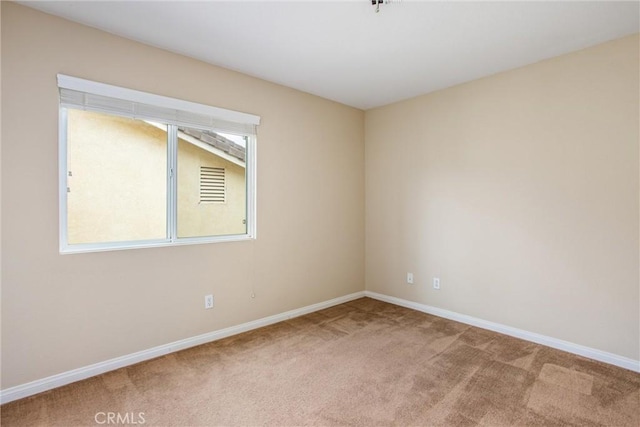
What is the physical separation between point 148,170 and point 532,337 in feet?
12.0

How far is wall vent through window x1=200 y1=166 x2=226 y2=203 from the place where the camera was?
9.57 feet

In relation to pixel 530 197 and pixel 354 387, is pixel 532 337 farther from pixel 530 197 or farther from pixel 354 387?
pixel 354 387

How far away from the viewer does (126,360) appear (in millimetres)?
2426

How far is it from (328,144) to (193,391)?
2.85m

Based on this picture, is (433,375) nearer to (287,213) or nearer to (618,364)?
(618,364)

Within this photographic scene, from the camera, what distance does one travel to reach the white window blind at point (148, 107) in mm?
Result: 2227

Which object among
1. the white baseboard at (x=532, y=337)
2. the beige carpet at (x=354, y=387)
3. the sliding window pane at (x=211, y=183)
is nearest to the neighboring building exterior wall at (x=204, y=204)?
the sliding window pane at (x=211, y=183)

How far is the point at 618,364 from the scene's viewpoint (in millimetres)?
2418

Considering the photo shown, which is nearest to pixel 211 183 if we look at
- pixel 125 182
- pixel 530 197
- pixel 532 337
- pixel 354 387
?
pixel 125 182

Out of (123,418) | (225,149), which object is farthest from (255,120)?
(123,418)

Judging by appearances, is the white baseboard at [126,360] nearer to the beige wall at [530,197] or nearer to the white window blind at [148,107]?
the beige wall at [530,197]

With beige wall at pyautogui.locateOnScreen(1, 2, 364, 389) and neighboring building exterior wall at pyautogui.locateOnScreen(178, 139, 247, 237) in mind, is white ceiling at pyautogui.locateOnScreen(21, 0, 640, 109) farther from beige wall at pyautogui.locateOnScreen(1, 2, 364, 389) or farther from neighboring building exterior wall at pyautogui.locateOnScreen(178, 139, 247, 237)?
neighboring building exterior wall at pyautogui.locateOnScreen(178, 139, 247, 237)

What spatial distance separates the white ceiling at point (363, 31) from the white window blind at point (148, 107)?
0.42 metres

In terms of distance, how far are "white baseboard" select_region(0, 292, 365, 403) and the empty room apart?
0.02 meters
